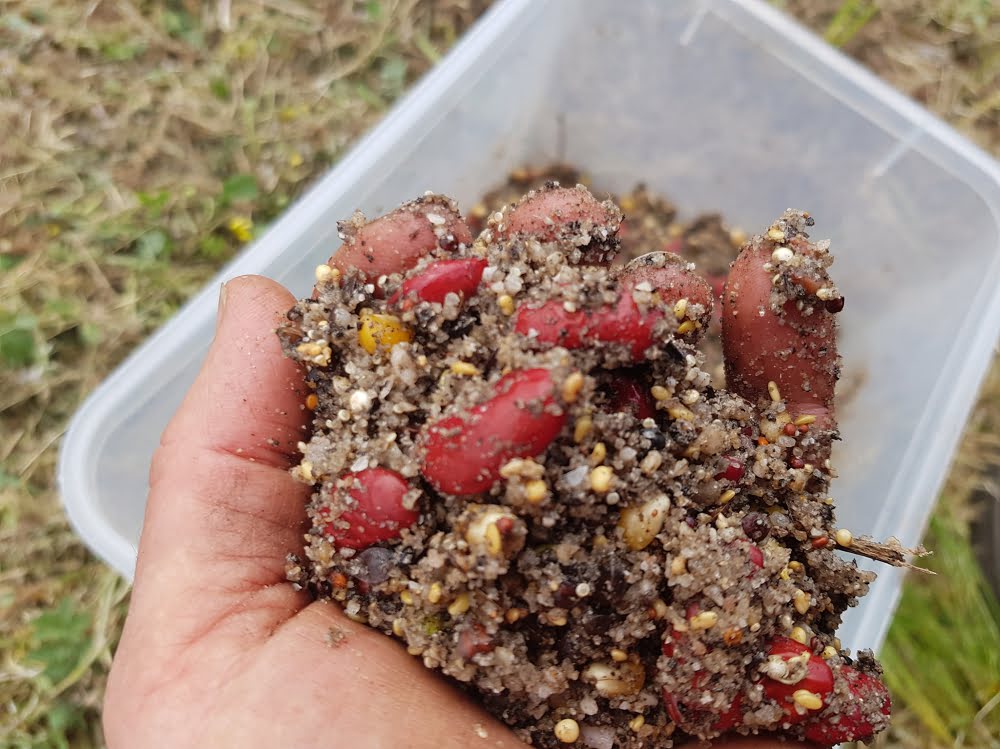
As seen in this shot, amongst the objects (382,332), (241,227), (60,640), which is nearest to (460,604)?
(382,332)

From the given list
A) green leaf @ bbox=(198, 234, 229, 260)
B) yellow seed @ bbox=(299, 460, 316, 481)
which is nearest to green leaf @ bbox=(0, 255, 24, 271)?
green leaf @ bbox=(198, 234, 229, 260)

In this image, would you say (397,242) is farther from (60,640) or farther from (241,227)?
(60,640)

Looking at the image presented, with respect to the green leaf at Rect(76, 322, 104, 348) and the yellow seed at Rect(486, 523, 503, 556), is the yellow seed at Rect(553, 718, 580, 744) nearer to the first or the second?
the yellow seed at Rect(486, 523, 503, 556)

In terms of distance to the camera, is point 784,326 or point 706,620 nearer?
point 706,620

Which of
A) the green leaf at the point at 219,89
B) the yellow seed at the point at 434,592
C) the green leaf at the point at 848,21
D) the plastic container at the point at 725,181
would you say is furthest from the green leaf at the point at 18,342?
the green leaf at the point at 848,21

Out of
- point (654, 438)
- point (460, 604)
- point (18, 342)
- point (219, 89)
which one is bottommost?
point (18, 342)

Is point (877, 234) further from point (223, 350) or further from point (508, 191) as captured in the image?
point (223, 350)
